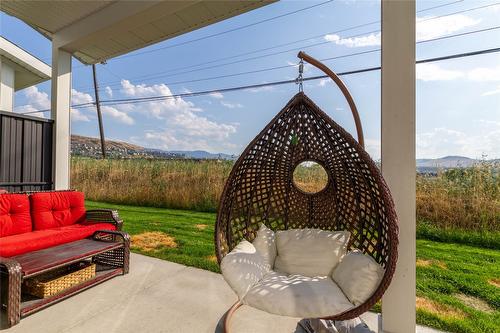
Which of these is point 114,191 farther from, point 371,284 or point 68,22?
point 371,284

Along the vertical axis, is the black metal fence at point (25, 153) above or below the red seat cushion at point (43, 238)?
above

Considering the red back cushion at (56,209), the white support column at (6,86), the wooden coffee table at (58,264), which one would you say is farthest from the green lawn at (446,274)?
the white support column at (6,86)

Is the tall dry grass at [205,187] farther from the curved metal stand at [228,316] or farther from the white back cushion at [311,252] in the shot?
the curved metal stand at [228,316]

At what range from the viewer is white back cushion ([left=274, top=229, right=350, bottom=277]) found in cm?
166

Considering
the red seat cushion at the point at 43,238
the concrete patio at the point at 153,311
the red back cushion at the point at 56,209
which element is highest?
the red back cushion at the point at 56,209

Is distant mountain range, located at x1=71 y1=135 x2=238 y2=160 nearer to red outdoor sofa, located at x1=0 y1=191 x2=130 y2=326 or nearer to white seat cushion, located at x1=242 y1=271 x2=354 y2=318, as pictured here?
red outdoor sofa, located at x1=0 y1=191 x2=130 y2=326

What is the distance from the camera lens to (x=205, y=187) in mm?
5418

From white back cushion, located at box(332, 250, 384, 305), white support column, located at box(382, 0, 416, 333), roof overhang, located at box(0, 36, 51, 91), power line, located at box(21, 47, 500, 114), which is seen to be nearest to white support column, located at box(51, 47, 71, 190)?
power line, located at box(21, 47, 500, 114)

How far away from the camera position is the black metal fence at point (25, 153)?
2768mm

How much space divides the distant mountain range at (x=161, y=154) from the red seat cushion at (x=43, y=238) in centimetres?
288

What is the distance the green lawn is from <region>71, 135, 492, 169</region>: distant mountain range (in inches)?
40.7

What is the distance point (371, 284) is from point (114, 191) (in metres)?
6.57

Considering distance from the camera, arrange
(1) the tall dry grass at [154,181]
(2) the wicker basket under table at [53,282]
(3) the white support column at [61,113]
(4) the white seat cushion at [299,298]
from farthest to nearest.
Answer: (1) the tall dry grass at [154,181] < (3) the white support column at [61,113] < (2) the wicker basket under table at [53,282] < (4) the white seat cushion at [299,298]

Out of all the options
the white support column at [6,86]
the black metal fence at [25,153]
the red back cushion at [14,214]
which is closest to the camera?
the red back cushion at [14,214]
